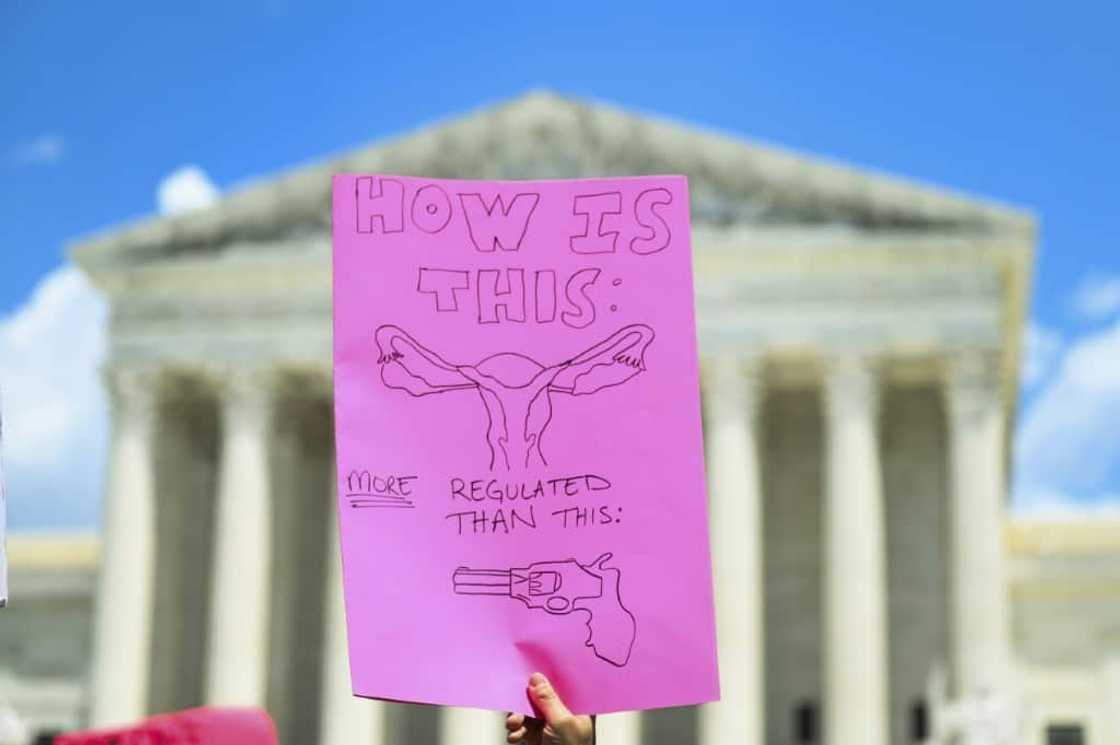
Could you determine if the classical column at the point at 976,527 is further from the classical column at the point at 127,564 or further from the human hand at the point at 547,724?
the human hand at the point at 547,724

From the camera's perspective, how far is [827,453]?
219 ft

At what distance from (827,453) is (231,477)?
61.2 feet

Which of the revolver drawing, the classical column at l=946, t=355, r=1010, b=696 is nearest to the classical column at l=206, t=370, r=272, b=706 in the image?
the classical column at l=946, t=355, r=1010, b=696

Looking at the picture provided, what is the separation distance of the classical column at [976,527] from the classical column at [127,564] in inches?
999

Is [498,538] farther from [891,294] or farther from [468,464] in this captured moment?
[891,294]

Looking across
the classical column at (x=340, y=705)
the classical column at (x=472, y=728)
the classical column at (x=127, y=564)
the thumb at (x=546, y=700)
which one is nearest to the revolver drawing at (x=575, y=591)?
the thumb at (x=546, y=700)

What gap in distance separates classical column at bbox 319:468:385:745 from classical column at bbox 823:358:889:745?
1378 cm

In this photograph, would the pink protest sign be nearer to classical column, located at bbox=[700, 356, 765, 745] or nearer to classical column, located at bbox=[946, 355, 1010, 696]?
classical column, located at bbox=[946, 355, 1010, 696]

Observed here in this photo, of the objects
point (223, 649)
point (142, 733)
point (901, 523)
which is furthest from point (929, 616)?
point (142, 733)

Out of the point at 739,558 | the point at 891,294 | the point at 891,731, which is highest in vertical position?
the point at 891,294

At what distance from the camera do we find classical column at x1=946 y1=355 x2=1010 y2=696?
63125 millimetres

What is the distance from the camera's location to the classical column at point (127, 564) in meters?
68.2

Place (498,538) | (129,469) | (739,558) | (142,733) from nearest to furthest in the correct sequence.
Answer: (498,538) < (142,733) < (739,558) < (129,469)

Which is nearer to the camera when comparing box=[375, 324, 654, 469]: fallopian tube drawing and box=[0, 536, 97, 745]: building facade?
box=[375, 324, 654, 469]: fallopian tube drawing
